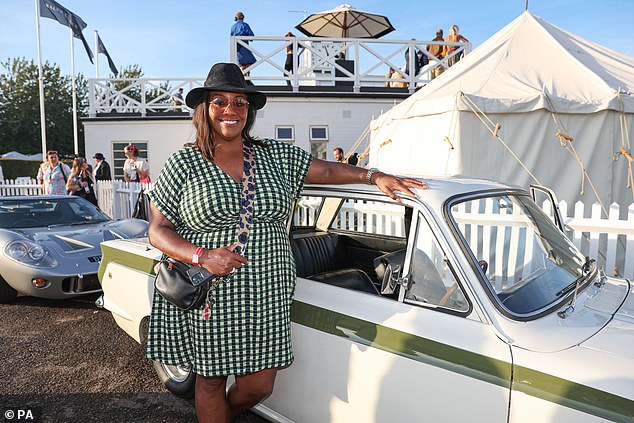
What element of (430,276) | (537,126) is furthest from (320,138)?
(430,276)

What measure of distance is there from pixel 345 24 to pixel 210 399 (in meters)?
14.0

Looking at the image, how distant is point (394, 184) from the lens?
239cm

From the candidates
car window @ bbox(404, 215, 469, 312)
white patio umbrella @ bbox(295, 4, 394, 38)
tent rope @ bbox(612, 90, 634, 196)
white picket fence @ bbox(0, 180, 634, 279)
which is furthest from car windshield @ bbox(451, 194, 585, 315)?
white patio umbrella @ bbox(295, 4, 394, 38)

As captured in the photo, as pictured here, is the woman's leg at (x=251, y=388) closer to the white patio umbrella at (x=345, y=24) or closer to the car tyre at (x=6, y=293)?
the car tyre at (x=6, y=293)

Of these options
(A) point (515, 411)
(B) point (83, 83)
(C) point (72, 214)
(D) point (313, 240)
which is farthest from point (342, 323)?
(B) point (83, 83)

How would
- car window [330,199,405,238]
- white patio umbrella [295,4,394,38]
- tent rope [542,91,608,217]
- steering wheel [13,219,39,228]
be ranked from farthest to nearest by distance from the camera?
white patio umbrella [295,4,394,38], tent rope [542,91,608,217], steering wheel [13,219,39,228], car window [330,199,405,238]

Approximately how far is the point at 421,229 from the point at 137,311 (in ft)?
7.13

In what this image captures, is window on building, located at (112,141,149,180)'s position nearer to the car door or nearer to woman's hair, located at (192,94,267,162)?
woman's hair, located at (192,94,267,162)

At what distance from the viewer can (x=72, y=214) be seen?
640cm

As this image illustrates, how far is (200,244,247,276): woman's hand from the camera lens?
1950 millimetres

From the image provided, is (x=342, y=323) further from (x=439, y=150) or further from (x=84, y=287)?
(x=439, y=150)

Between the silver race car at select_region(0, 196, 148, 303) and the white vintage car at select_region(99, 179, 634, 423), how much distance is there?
3.32 metres

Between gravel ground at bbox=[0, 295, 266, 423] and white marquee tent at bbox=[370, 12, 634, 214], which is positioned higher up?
white marquee tent at bbox=[370, 12, 634, 214]

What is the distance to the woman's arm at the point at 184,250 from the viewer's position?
1.95 metres
